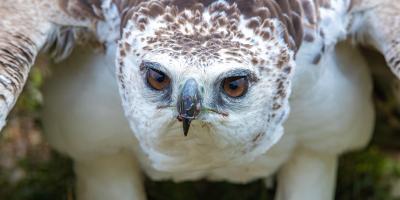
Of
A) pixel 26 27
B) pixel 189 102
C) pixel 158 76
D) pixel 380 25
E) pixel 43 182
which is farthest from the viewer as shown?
pixel 43 182

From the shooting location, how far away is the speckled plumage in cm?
363

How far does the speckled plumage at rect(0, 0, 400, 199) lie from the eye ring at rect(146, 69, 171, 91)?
0.08ft

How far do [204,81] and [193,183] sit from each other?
2000 mm

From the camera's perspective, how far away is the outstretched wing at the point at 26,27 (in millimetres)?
3861

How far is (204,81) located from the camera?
3.50 m

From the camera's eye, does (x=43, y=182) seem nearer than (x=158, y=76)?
No

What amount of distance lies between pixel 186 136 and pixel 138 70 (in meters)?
0.28

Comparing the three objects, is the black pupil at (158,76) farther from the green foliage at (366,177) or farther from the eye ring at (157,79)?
the green foliage at (366,177)

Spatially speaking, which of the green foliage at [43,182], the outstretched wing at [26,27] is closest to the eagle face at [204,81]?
the outstretched wing at [26,27]

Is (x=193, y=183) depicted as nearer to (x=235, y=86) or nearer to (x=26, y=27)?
(x=26, y=27)

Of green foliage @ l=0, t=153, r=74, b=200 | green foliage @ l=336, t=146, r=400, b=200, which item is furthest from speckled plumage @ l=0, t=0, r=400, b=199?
green foliage @ l=336, t=146, r=400, b=200

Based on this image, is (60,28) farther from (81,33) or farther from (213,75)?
(213,75)

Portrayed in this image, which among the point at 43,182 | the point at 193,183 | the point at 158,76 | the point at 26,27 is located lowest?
the point at 193,183

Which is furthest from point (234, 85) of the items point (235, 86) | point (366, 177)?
point (366, 177)
